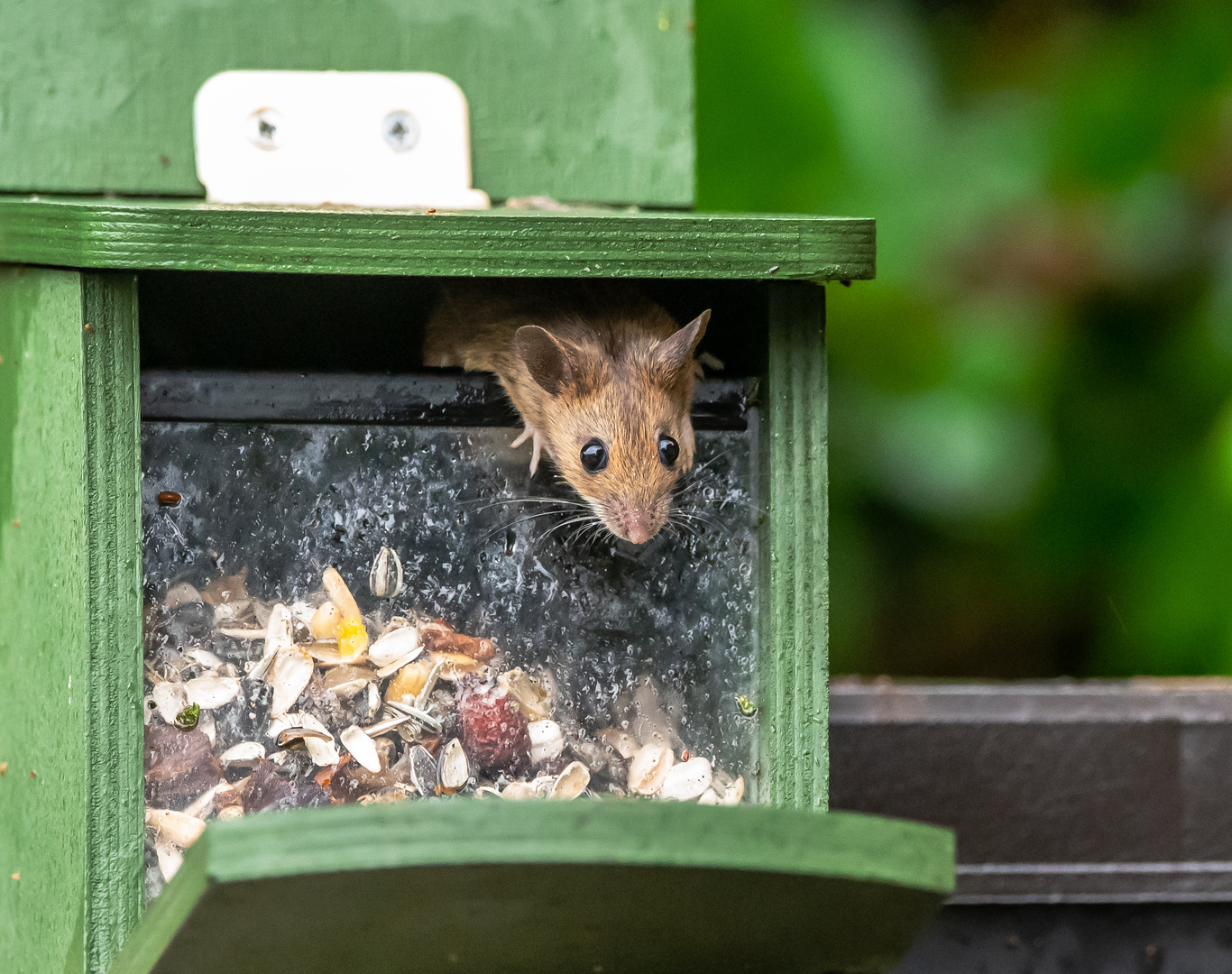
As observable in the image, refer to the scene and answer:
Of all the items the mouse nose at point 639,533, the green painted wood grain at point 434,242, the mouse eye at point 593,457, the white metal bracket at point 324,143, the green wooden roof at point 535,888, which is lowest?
the green wooden roof at point 535,888

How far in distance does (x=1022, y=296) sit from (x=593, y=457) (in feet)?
5.10

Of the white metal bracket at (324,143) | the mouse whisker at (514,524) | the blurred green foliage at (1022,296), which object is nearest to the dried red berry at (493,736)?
the mouse whisker at (514,524)

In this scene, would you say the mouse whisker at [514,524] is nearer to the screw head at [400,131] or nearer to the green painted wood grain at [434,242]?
the green painted wood grain at [434,242]

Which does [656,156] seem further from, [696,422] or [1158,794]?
[1158,794]

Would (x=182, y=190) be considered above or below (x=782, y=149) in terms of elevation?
below

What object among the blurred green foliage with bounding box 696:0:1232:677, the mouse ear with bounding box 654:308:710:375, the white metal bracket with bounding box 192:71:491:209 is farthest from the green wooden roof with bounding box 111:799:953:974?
the blurred green foliage with bounding box 696:0:1232:677

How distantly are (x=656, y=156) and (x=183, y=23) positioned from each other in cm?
47

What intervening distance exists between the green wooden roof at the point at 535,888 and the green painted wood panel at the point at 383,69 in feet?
2.50

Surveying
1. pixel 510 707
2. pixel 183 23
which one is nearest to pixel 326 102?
pixel 183 23

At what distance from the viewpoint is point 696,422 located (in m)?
1.26

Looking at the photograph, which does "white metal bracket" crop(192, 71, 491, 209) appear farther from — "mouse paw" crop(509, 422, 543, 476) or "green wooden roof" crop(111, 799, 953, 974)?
"green wooden roof" crop(111, 799, 953, 974)

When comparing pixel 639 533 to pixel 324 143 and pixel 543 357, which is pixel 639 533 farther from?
pixel 324 143

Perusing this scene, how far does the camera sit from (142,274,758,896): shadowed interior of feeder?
3.64 feet

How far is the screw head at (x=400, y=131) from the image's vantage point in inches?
52.5
